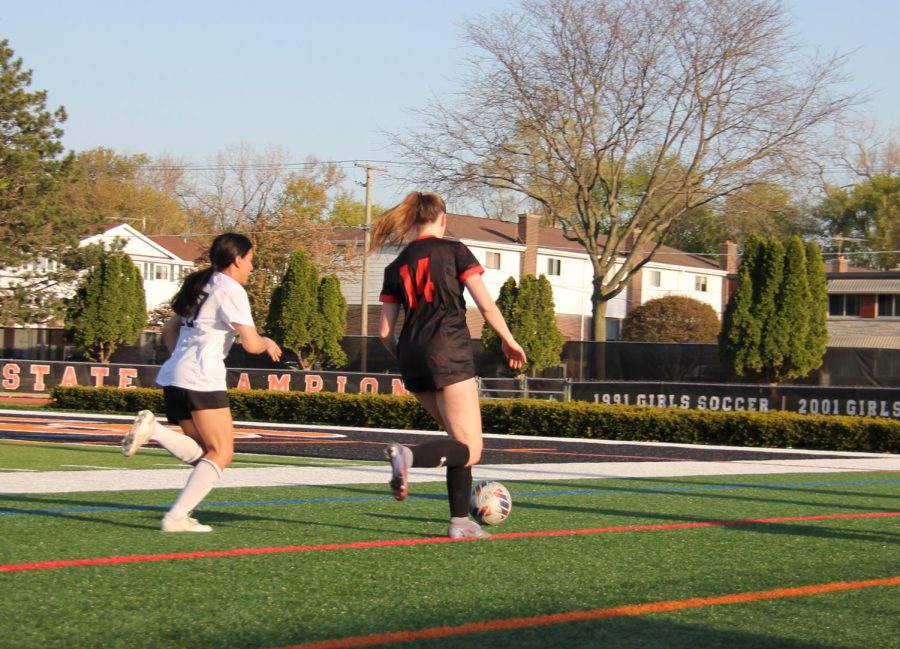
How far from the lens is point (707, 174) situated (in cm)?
4144

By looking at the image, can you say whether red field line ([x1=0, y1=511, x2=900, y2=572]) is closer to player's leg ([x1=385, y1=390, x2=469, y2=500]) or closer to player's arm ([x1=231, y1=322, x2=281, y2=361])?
player's leg ([x1=385, y1=390, x2=469, y2=500])

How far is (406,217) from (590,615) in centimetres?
258

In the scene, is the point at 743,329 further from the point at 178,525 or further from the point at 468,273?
the point at 178,525

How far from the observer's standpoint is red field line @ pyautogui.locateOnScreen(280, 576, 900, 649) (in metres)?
4.06

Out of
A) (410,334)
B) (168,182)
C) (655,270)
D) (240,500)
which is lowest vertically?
(240,500)

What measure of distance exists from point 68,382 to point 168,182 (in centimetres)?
5519

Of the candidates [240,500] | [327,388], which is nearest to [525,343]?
[327,388]

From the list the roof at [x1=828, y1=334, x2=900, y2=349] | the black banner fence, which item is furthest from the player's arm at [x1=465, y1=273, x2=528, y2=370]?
the roof at [x1=828, y1=334, x2=900, y2=349]

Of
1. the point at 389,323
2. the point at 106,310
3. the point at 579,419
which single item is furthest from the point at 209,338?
the point at 106,310

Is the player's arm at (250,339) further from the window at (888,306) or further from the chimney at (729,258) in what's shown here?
the chimney at (729,258)

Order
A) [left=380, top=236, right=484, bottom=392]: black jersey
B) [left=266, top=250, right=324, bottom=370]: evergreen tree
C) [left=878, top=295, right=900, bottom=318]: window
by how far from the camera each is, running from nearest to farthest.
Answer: [left=380, top=236, right=484, bottom=392]: black jersey
[left=266, top=250, right=324, bottom=370]: evergreen tree
[left=878, top=295, right=900, bottom=318]: window

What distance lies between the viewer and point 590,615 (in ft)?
15.1

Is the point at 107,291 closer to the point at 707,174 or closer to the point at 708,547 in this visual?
the point at 707,174

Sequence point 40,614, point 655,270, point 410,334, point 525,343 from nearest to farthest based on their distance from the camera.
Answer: point 40,614 → point 410,334 → point 525,343 → point 655,270
